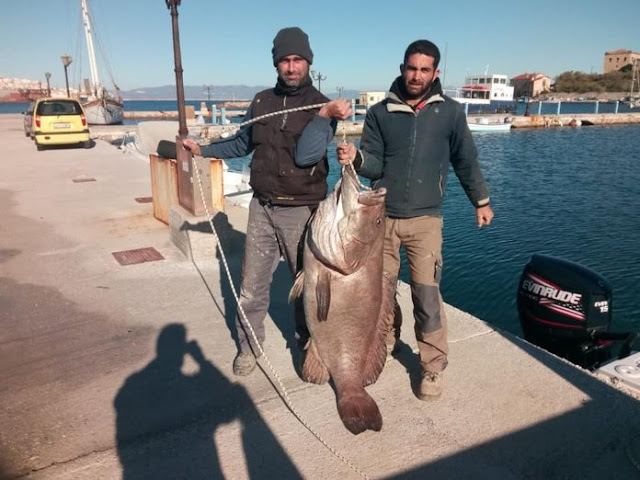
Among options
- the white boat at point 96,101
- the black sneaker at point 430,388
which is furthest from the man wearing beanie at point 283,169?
the white boat at point 96,101

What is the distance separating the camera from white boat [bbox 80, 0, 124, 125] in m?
41.8

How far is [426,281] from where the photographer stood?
368 cm

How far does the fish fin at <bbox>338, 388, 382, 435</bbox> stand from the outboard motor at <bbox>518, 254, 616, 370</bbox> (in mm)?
2687

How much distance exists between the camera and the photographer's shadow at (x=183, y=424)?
294cm

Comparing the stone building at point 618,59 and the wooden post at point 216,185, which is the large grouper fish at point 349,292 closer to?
the wooden post at point 216,185

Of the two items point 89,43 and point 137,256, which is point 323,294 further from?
point 89,43

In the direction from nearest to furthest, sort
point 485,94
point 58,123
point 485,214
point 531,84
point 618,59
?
point 485,214, point 58,123, point 485,94, point 531,84, point 618,59

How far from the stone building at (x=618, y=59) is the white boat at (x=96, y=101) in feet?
520

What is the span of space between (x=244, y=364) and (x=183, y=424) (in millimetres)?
764

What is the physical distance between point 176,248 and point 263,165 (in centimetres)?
406

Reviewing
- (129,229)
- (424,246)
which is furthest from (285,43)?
(129,229)

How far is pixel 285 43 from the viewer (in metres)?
3.48

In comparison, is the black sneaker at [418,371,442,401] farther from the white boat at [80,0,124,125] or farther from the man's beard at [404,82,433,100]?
the white boat at [80,0,124,125]

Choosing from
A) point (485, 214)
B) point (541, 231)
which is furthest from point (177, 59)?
point (541, 231)
